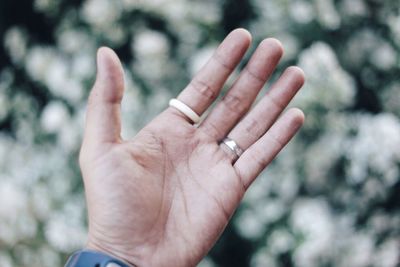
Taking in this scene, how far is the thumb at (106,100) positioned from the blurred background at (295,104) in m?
0.49

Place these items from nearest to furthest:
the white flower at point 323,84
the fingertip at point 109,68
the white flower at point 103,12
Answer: the fingertip at point 109,68 → the white flower at point 323,84 → the white flower at point 103,12

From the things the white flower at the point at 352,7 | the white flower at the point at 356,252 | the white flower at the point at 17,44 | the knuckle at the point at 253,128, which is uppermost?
the white flower at the point at 352,7

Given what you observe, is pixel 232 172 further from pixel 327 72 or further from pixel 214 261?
pixel 214 261

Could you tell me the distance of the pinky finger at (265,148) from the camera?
131 centimetres

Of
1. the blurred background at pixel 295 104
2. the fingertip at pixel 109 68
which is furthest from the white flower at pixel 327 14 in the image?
the fingertip at pixel 109 68

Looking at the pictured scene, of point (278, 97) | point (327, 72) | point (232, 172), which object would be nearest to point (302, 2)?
point (327, 72)

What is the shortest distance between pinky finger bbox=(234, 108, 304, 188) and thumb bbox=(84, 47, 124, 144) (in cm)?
27

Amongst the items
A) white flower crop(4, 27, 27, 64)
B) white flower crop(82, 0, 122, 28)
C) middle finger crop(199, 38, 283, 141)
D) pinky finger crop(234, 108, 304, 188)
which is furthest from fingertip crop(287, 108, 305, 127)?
white flower crop(4, 27, 27, 64)

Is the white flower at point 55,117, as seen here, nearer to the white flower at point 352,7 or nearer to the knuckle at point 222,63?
the knuckle at point 222,63

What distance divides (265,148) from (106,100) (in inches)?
13.8

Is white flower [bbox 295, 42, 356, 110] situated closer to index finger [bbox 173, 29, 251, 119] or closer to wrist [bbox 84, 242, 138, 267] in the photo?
index finger [bbox 173, 29, 251, 119]

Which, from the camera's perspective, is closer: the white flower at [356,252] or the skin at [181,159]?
the skin at [181,159]

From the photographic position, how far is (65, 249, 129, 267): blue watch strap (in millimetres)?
1155

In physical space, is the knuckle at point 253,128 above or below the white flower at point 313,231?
above
